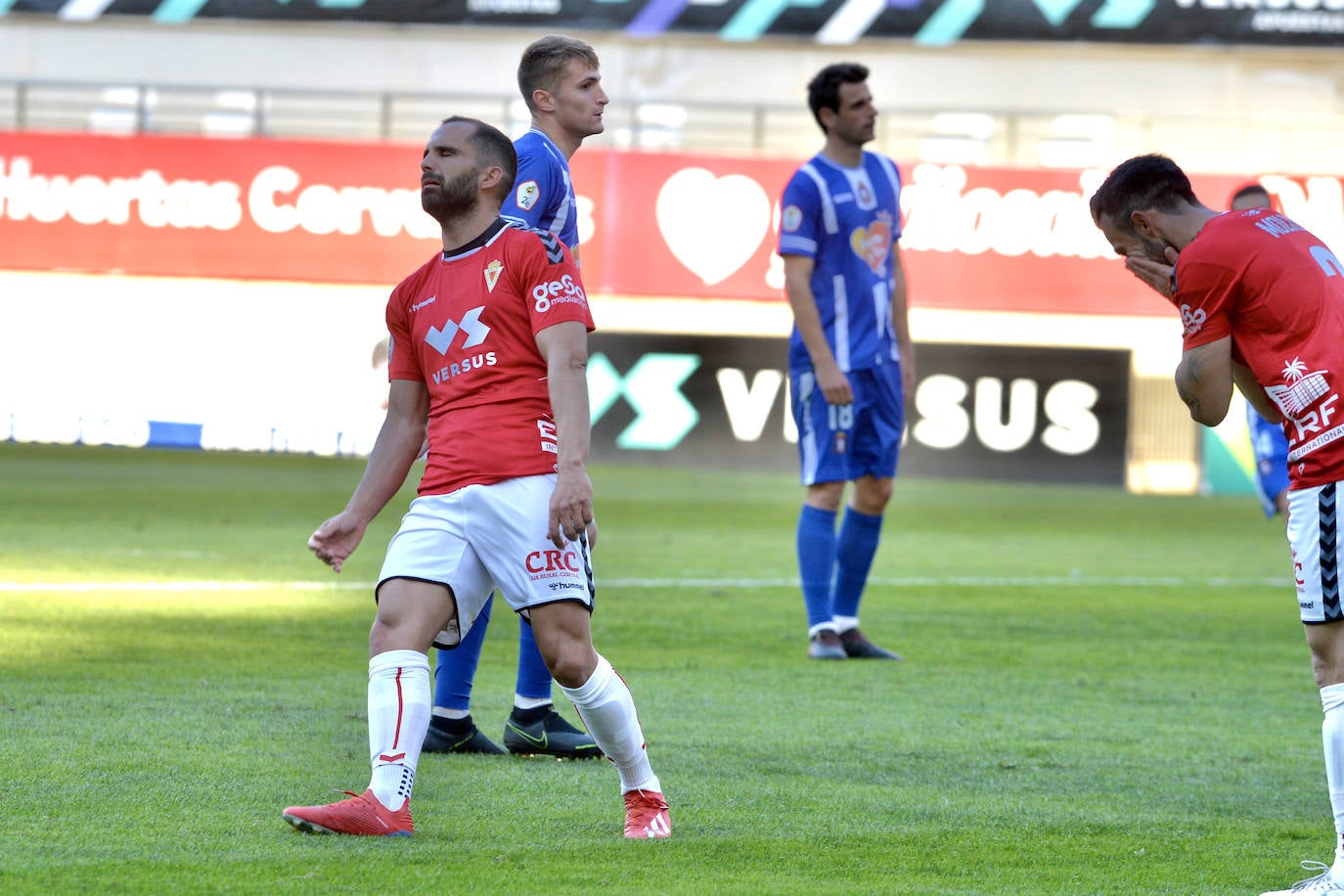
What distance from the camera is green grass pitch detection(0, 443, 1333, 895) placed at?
3.53 metres

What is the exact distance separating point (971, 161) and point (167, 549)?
45.6ft

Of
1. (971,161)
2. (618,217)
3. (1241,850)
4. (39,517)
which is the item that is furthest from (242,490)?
(1241,850)

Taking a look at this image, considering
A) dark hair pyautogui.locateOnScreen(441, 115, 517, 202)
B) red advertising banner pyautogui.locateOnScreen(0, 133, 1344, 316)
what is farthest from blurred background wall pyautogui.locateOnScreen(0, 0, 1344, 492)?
dark hair pyautogui.locateOnScreen(441, 115, 517, 202)

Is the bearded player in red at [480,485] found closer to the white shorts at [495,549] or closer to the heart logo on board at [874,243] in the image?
the white shorts at [495,549]

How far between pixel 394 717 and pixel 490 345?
0.76 meters

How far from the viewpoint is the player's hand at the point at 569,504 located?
3543 millimetres

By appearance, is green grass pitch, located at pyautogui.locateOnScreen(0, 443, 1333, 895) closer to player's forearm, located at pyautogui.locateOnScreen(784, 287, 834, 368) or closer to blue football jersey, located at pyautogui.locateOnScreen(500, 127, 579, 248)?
player's forearm, located at pyautogui.locateOnScreen(784, 287, 834, 368)

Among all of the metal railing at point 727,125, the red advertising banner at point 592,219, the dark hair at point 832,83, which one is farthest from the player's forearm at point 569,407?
the metal railing at point 727,125

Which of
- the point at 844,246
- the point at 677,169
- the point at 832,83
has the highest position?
the point at 677,169

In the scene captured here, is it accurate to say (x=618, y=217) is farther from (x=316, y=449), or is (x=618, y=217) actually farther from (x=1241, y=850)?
(x=1241, y=850)

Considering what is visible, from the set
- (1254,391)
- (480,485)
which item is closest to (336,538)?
(480,485)

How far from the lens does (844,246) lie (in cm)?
709

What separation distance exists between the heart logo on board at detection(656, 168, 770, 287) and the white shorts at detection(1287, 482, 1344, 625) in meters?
16.8

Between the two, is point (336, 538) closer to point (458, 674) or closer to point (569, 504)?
point (569, 504)
